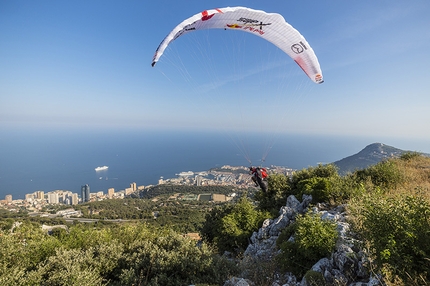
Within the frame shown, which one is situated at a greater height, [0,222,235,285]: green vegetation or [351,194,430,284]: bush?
[351,194,430,284]: bush

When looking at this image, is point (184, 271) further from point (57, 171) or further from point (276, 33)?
point (57, 171)

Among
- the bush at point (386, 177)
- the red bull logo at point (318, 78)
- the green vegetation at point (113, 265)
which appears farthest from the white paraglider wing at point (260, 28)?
the green vegetation at point (113, 265)

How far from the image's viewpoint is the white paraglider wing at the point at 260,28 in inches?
227

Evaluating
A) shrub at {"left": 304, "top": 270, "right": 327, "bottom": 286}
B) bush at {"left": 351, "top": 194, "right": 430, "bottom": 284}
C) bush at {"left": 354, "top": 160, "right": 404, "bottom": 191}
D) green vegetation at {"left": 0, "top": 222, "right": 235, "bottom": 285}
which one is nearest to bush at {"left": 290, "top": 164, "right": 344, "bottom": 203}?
bush at {"left": 354, "top": 160, "right": 404, "bottom": 191}

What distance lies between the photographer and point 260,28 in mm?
7207

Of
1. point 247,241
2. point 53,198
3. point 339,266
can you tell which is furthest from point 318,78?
point 53,198

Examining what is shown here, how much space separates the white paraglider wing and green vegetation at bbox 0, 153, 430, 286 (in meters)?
5.10

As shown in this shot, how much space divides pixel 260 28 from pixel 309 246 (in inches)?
281

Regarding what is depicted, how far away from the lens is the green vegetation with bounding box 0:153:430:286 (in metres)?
2.40

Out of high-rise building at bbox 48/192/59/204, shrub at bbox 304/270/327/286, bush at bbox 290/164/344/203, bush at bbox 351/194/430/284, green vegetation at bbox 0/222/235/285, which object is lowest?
high-rise building at bbox 48/192/59/204

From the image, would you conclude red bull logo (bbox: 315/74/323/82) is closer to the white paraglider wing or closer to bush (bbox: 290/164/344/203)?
the white paraglider wing

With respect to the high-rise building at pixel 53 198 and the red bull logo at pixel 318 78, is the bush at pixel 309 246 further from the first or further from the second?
the high-rise building at pixel 53 198

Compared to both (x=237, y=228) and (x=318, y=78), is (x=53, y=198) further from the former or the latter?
(x=318, y=78)

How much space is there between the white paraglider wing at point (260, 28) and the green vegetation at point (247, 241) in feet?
16.7
